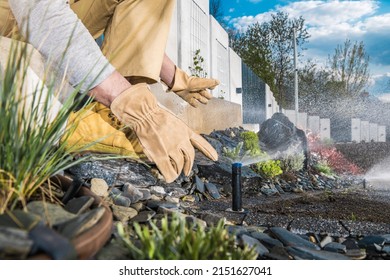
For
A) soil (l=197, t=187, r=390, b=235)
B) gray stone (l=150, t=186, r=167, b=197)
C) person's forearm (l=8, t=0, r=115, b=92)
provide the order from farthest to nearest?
gray stone (l=150, t=186, r=167, b=197)
soil (l=197, t=187, r=390, b=235)
person's forearm (l=8, t=0, r=115, b=92)

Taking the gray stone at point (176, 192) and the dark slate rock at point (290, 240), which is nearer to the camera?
the dark slate rock at point (290, 240)

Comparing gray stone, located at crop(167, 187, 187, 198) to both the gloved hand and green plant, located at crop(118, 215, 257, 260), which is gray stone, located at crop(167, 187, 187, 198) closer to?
the gloved hand

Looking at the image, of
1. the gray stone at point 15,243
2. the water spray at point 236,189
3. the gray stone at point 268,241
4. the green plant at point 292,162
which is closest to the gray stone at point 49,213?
the gray stone at point 15,243

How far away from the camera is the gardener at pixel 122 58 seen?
1.14 m

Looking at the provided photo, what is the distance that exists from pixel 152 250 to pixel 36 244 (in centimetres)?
24

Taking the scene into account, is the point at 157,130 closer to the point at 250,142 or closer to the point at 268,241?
the point at 268,241

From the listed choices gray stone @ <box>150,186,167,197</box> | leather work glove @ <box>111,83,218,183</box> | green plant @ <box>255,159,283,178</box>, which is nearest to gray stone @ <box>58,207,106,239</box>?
leather work glove @ <box>111,83,218,183</box>

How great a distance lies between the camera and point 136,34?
5.41ft

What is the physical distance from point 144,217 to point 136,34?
0.69 meters

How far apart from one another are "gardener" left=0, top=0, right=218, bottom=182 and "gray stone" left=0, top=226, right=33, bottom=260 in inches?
14.9

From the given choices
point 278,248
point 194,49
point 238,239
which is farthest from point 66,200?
point 194,49

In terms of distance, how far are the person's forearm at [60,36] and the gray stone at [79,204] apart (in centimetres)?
30

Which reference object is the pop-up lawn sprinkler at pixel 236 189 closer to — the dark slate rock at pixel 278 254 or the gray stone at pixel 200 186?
the gray stone at pixel 200 186

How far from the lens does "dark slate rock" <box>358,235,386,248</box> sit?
1.68 metres
